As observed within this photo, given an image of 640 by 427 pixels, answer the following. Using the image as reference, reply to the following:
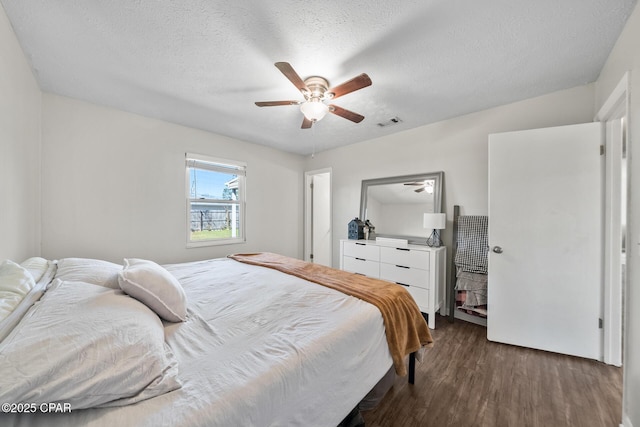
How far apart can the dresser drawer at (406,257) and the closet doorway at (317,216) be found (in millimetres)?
1517

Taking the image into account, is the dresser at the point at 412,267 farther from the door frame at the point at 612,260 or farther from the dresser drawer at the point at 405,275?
the door frame at the point at 612,260

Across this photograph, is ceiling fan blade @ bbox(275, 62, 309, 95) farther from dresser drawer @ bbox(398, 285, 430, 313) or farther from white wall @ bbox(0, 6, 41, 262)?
dresser drawer @ bbox(398, 285, 430, 313)

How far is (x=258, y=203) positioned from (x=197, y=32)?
2651mm

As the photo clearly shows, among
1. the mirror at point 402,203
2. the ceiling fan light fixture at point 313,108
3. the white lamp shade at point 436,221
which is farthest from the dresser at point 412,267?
the ceiling fan light fixture at point 313,108

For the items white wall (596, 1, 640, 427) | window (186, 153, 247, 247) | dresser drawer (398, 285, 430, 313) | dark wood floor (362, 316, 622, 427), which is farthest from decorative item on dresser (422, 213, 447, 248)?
window (186, 153, 247, 247)

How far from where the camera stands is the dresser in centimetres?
273

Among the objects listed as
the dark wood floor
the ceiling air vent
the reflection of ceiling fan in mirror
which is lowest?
the dark wood floor

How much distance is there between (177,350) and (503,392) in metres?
2.14

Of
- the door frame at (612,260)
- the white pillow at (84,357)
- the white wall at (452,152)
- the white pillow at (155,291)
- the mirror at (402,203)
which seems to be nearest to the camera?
the white pillow at (84,357)

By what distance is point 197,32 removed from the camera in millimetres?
1582

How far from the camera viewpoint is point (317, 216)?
4863 mm

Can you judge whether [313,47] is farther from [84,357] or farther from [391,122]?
[84,357]

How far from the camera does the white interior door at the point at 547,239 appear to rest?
2.03 m

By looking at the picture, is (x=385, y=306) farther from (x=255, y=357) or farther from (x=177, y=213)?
(x=177, y=213)
